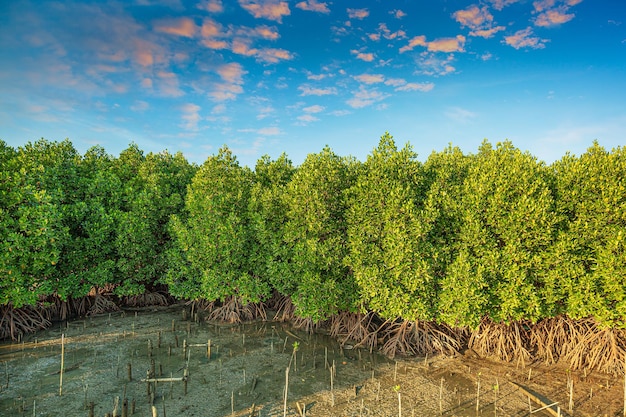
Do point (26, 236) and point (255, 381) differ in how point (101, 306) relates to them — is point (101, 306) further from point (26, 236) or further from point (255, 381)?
point (255, 381)

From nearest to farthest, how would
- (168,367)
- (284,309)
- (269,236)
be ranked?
1. (168,367)
2. (269,236)
3. (284,309)

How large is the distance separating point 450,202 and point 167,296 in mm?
17515

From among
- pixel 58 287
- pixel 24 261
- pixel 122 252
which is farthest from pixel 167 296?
pixel 24 261

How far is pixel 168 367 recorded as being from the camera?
12797 mm

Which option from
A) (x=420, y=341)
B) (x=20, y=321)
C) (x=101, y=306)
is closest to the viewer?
(x=420, y=341)

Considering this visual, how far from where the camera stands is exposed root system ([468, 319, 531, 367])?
1374 centimetres

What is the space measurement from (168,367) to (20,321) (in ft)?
27.8

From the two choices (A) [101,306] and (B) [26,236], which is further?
(A) [101,306]

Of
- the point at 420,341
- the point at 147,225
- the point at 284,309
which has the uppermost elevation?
the point at 147,225

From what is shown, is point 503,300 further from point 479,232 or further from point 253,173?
point 253,173

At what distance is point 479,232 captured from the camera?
12516 mm

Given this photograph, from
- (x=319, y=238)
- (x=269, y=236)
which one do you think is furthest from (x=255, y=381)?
(x=269, y=236)

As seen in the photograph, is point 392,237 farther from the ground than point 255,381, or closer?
farther from the ground

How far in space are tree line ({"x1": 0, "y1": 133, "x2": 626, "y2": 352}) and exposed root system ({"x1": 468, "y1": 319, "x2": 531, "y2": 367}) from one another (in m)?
0.71
